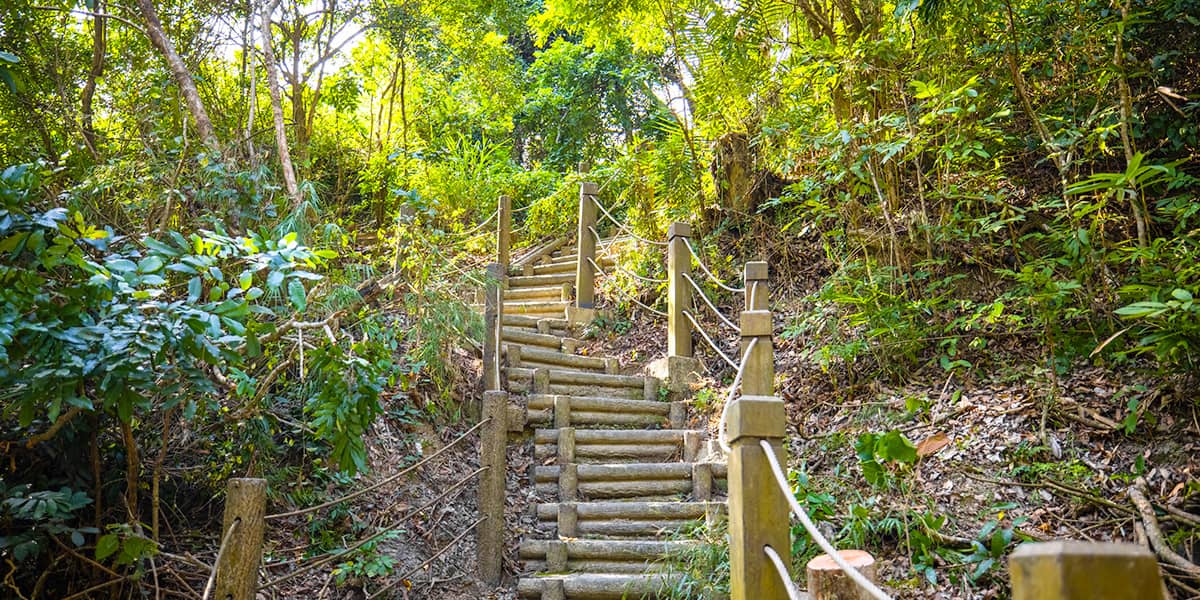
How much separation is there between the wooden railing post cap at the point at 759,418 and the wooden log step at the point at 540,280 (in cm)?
660

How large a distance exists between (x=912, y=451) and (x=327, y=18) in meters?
7.64

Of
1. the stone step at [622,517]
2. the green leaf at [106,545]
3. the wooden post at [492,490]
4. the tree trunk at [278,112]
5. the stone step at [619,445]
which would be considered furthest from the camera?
the tree trunk at [278,112]

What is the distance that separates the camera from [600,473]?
5.68 metres

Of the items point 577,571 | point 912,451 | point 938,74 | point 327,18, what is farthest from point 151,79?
point 912,451

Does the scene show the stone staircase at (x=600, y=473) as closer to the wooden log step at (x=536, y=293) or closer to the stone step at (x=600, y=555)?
the stone step at (x=600, y=555)

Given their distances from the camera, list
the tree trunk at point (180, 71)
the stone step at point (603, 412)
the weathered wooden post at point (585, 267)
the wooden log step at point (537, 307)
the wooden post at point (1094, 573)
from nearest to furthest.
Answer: the wooden post at point (1094, 573) < the tree trunk at point (180, 71) < the stone step at point (603, 412) < the weathered wooden post at point (585, 267) < the wooden log step at point (537, 307)

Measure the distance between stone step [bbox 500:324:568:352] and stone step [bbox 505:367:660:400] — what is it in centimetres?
53

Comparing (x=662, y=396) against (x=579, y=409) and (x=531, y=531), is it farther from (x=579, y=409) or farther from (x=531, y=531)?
(x=531, y=531)

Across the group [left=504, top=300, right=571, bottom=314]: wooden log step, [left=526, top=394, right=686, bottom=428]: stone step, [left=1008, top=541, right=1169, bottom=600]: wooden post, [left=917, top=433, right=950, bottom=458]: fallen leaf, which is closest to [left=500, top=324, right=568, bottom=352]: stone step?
[left=504, top=300, right=571, bottom=314]: wooden log step

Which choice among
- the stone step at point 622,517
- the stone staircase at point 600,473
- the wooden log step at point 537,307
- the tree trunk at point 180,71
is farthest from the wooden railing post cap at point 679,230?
the tree trunk at point 180,71

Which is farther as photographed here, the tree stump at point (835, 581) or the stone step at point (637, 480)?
the stone step at point (637, 480)

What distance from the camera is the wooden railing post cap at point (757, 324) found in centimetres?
440

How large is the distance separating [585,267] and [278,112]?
320cm

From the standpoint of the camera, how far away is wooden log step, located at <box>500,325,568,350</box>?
24.1 ft
